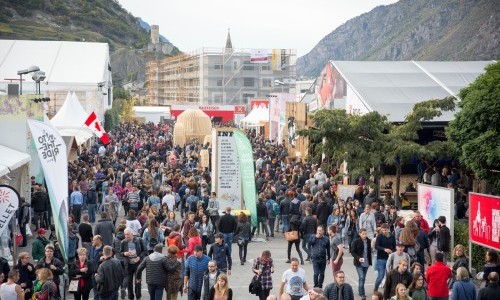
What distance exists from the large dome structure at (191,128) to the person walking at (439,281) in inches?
1568

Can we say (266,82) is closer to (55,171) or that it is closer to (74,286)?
(55,171)

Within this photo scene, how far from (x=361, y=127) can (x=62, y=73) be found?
138ft

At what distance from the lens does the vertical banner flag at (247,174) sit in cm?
2041

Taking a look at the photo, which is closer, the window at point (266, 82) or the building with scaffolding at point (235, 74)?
the building with scaffolding at point (235, 74)

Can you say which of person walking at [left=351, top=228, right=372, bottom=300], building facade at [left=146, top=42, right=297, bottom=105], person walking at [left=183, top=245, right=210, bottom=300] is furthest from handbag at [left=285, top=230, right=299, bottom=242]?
building facade at [left=146, top=42, right=297, bottom=105]

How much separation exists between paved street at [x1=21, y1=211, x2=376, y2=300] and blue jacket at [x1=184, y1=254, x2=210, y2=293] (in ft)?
6.10

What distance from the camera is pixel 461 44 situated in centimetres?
13075

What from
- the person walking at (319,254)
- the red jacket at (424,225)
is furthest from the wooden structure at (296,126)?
the person walking at (319,254)

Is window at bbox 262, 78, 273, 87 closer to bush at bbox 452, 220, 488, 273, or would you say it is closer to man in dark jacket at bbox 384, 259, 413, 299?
bush at bbox 452, 220, 488, 273

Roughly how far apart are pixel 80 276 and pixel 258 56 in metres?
84.7

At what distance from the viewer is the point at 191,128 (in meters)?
52.8

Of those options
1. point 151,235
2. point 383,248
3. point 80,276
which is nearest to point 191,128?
point 151,235

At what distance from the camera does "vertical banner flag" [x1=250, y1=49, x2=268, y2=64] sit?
9644 cm

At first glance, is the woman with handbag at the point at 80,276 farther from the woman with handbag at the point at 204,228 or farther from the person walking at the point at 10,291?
the woman with handbag at the point at 204,228
